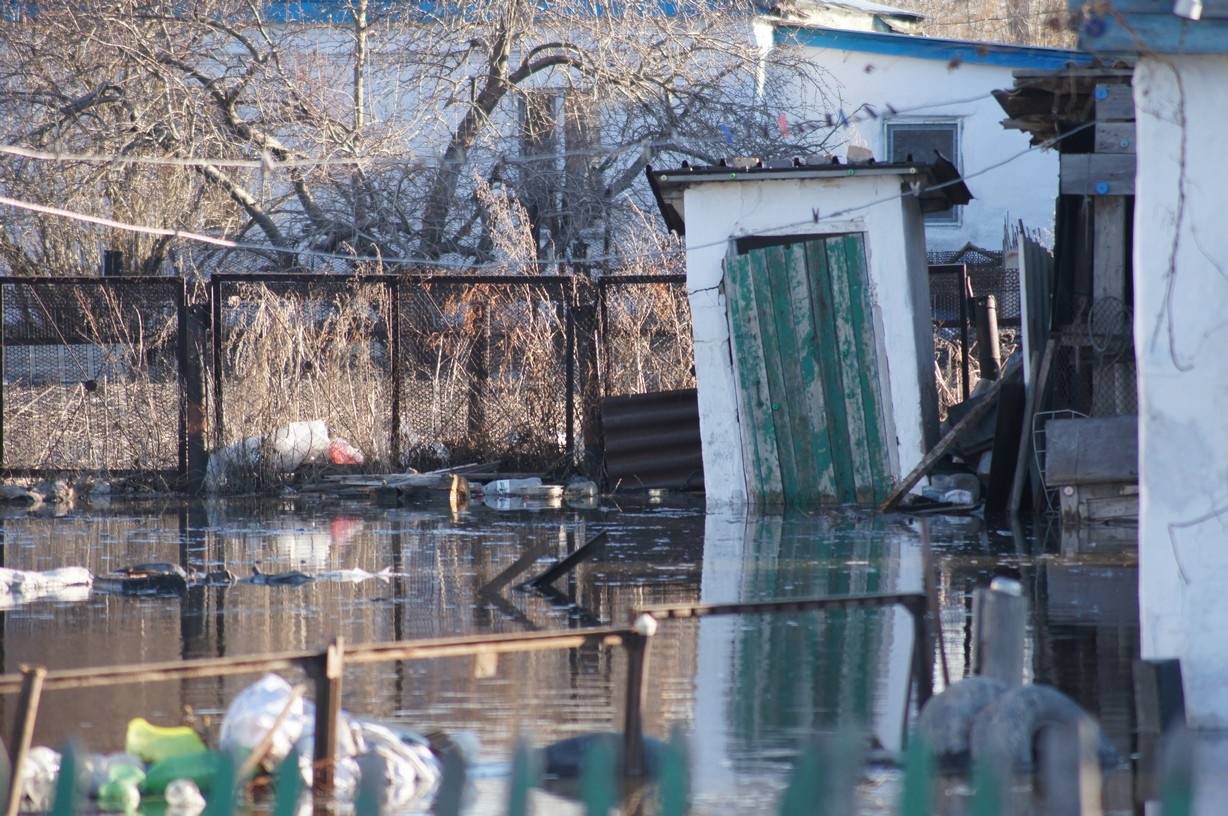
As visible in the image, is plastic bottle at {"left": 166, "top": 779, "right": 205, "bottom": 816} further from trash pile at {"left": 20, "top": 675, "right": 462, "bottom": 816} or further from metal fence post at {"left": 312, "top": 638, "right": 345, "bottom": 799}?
metal fence post at {"left": 312, "top": 638, "right": 345, "bottom": 799}

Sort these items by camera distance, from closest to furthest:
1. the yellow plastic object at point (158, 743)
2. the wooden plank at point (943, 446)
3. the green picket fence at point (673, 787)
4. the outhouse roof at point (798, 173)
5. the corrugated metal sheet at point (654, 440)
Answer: the green picket fence at point (673, 787) < the yellow plastic object at point (158, 743) < the wooden plank at point (943, 446) < the outhouse roof at point (798, 173) < the corrugated metal sheet at point (654, 440)

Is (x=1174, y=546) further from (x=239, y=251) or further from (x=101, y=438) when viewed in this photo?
(x=239, y=251)

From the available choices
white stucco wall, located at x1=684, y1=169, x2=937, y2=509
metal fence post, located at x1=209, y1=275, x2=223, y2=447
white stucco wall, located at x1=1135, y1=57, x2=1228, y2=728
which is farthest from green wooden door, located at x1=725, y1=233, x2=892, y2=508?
white stucco wall, located at x1=1135, y1=57, x2=1228, y2=728

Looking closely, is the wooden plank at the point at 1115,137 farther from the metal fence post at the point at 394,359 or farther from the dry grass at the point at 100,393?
the dry grass at the point at 100,393

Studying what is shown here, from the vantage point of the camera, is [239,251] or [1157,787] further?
[239,251]

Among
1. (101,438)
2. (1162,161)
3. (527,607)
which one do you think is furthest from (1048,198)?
(1162,161)

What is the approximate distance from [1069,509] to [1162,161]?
6.86 metres

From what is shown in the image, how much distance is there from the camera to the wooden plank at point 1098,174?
1216cm

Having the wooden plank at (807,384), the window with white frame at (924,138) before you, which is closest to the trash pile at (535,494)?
the wooden plank at (807,384)

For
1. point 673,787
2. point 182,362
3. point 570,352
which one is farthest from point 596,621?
point 182,362

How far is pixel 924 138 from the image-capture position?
25000 millimetres

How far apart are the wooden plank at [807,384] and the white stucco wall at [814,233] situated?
448 millimetres

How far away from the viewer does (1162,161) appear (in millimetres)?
5949

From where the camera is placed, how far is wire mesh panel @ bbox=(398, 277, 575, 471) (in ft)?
54.0
